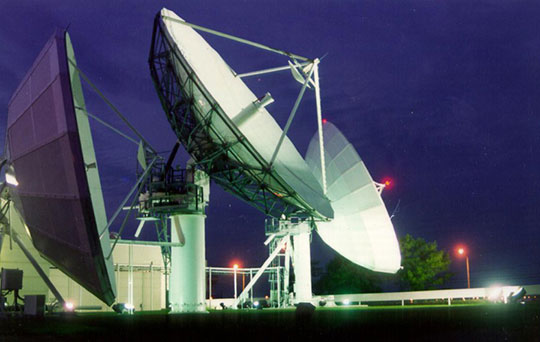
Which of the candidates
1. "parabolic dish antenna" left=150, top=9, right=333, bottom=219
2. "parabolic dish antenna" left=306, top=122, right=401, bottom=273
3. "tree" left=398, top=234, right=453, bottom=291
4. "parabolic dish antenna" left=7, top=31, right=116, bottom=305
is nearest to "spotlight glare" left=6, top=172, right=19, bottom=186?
"parabolic dish antenna" left=7, top=31, right=116, bottom=305

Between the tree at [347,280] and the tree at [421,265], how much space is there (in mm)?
4082

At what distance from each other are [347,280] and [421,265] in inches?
377

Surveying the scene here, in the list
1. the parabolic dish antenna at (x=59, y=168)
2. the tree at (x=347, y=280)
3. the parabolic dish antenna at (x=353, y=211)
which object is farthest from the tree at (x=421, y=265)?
the parabolic dish antenna at (x=59, y=168)

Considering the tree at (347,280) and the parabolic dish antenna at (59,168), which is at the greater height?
the parabolic dish antenna at (59,168)

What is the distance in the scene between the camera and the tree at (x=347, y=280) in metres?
73.2

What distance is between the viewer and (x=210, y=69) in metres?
27.6

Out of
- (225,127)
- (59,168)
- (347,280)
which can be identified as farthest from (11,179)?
(347,280)

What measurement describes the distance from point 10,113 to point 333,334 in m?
12.7

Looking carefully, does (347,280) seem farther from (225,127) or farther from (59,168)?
(59,168)

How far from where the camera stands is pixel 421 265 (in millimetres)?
71312

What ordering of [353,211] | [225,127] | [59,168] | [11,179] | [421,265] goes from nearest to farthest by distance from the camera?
[59,168] < [11,179] < [225,127] < [353,211] < [421,265]

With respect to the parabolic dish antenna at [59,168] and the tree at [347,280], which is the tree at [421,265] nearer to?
the tree at [347,280]

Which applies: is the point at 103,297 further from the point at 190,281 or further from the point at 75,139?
the point at 190,281

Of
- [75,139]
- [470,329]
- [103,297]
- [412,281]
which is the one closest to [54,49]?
[75,139]
